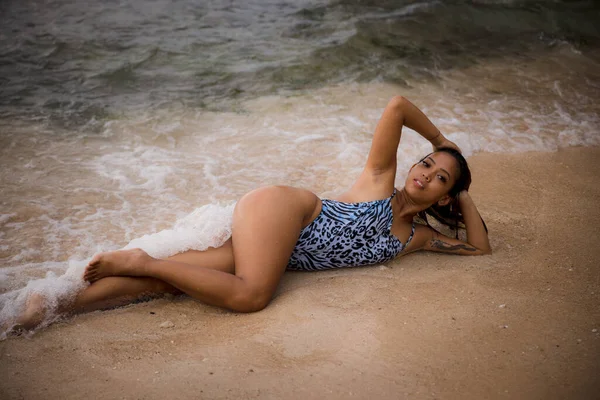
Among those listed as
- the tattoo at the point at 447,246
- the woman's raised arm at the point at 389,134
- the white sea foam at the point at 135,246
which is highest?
the woman's raised arm at the point at 389,134

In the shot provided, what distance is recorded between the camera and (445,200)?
12.4 feet

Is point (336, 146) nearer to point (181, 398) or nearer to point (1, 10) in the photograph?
point (181, 398)

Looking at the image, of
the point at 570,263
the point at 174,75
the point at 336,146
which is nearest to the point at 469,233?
the point at 570,263

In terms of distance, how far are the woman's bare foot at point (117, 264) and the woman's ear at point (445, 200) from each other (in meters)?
1.92

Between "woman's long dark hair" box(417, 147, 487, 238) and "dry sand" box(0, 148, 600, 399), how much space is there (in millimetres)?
322

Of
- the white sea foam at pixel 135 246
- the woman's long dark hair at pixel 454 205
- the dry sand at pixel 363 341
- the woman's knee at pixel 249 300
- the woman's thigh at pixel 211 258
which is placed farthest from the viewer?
the woman's long dark hair at pixel 454 205

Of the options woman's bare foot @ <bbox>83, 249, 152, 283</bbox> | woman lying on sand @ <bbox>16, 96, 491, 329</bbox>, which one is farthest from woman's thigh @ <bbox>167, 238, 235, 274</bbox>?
woman's bare foot @ <bbox>83, 249, 152, 283</bbox>

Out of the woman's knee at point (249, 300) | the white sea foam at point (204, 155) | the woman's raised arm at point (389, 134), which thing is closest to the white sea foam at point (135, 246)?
the white sea foam at point (204, 155)

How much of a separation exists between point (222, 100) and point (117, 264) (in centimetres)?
416

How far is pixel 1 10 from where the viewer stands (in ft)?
31.2

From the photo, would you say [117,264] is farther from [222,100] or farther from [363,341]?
[222,100]

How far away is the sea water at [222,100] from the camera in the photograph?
4.28 metres

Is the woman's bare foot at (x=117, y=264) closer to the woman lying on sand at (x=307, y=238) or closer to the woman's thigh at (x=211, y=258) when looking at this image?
the woman lying on sand at (x=307, y=238)

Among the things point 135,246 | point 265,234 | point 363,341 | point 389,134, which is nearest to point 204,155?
point 135,246
